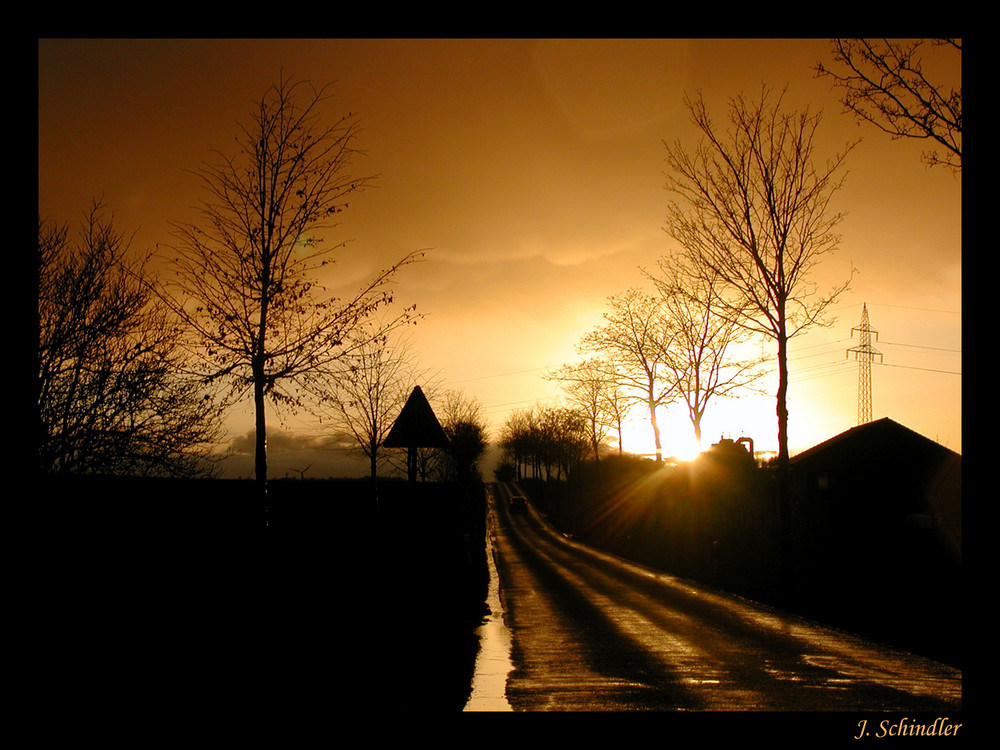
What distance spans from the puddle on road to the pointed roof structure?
3.82m

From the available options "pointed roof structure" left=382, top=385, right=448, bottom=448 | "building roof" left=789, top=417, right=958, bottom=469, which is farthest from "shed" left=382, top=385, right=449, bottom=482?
"building roof" left=789, top=417, right=958, bottom=469

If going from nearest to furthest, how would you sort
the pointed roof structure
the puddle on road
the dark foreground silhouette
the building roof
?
the dark foreground silhouette
the puddle on road
the pointed roof structure
the building roof

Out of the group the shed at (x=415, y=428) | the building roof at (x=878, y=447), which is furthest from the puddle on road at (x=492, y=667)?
the building roof at (x=878, y=447)

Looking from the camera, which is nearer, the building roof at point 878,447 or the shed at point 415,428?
the shed at point 415,428

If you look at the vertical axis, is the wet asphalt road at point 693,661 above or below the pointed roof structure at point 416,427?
below

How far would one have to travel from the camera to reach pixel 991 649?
142 inches

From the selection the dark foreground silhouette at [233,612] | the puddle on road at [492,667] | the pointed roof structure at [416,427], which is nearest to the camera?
the dark foreground silhouette at [233,612]

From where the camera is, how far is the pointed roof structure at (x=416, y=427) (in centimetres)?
1538

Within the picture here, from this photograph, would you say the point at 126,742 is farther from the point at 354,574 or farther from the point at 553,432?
the point at 553,432

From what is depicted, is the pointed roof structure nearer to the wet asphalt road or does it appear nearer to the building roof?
the wet asphalt road

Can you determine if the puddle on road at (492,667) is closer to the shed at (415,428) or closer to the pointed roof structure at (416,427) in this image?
the shed at (415,428)

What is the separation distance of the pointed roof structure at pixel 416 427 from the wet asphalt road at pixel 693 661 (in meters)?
3.96

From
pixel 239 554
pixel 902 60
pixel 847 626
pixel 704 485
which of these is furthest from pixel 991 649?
pixel 704 485

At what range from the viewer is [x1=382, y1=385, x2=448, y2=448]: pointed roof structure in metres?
15.4
